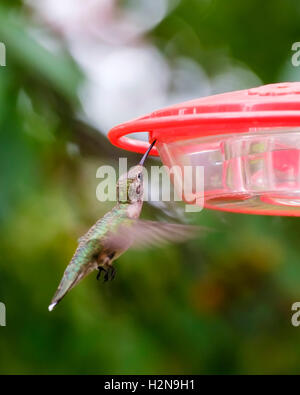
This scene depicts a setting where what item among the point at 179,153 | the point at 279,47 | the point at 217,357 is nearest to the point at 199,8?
the point at 279,47

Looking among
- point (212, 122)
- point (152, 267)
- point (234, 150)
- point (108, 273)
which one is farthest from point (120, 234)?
point (152, 267)

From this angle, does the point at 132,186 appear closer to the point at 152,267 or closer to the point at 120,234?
the point at 120,234

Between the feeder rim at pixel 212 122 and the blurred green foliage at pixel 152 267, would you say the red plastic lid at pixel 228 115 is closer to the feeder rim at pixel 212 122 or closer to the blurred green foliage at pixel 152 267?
the feeder rim at pixel 212 122

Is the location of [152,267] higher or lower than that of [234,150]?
lower

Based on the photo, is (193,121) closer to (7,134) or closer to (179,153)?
Answer: (179,153)

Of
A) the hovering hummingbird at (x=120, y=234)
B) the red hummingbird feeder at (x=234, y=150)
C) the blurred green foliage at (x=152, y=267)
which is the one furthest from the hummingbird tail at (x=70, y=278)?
the blurred green foliage at (x=152, y=267)

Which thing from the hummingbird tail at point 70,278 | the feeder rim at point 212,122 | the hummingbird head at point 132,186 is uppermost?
the feeder rim at point 212,122
